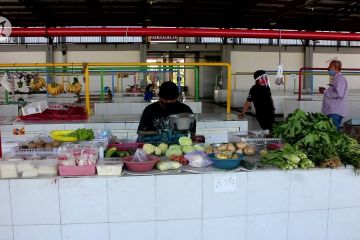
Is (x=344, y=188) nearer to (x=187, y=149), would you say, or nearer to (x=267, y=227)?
(x=267, y=227)

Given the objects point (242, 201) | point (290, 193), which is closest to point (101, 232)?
point (242, 201)

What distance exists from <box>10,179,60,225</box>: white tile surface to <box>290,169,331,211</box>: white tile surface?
1616 mm

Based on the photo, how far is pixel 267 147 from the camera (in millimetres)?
3166

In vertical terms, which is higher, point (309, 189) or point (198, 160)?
point (198, 160)

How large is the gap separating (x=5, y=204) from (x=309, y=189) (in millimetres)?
2059

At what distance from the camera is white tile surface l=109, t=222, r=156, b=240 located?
2482mm

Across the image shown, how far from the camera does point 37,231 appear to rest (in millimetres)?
2455

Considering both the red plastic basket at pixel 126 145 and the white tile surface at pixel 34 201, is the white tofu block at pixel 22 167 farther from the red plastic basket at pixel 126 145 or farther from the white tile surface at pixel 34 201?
the red plastic basket at pixel 126 145

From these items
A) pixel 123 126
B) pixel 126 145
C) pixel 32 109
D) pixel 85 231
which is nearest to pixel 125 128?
pixel 123 126

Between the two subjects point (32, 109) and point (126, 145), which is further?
point (32, 109)

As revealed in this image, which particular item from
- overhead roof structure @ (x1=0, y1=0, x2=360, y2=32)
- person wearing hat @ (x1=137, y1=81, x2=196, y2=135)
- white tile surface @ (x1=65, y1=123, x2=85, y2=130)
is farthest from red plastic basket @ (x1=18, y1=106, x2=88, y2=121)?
overhead roof structure @ (x1=0, y1=0, x2=360, y2=32)

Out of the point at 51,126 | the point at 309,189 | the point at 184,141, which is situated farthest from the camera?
the point at 51,126

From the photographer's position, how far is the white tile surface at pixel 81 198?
A: 2.44 metres

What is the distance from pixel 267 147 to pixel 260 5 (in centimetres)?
961
